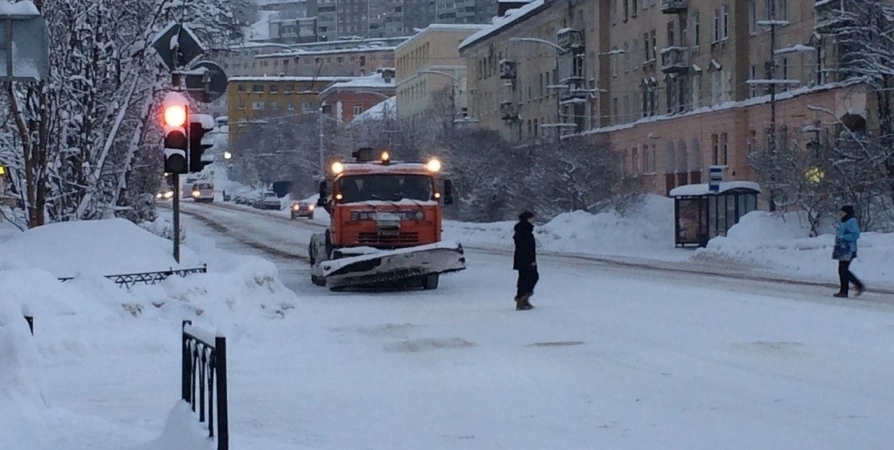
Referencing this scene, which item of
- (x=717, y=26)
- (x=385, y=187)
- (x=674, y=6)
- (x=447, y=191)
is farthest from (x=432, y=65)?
(x=385, y=187)

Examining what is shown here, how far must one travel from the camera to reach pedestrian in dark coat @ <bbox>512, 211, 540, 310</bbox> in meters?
21.5

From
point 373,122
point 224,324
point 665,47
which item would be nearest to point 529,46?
point 373,122

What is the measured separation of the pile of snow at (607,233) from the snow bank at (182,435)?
36.5 m

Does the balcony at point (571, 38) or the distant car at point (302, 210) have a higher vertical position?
the balcony at point (571, 38)

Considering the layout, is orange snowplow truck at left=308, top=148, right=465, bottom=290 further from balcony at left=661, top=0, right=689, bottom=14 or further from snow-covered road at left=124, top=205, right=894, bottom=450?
balcony at left=661, top=0, right=689, bottom=14

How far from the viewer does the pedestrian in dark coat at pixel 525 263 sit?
21.5 metres

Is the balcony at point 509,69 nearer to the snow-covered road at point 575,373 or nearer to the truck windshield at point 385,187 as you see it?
the truck windshield at point 385,187

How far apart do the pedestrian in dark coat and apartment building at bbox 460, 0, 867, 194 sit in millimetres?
22921

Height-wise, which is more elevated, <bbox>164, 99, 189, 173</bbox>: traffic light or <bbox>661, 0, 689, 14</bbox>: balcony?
<bbox>661, 0, 689, 14</bbox>: balcony

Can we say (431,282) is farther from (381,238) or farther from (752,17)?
(752,17)

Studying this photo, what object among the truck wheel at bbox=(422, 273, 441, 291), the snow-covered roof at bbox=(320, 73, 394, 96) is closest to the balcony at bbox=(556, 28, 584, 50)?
the truck wheel at bbox=(422, 273, 441, 291)

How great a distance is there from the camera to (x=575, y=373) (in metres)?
13.7

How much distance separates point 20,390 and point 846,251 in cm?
1726

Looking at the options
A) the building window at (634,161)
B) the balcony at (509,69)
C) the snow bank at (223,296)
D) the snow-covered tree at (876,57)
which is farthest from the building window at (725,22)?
the snow bank at (223,296)
